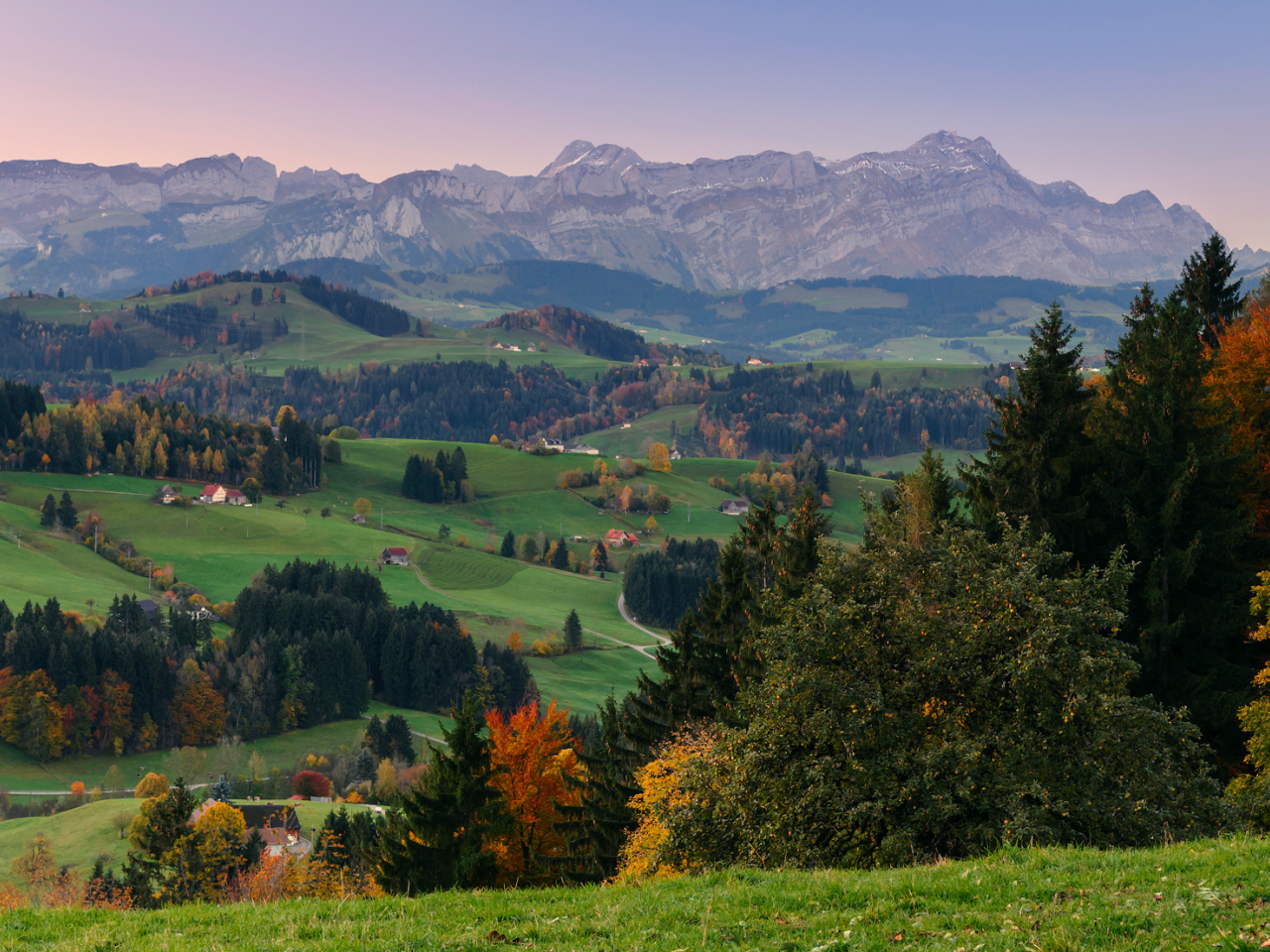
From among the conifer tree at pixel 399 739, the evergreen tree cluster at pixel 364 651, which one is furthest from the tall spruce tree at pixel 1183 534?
the evergreen tree cluster at pixel 364 651

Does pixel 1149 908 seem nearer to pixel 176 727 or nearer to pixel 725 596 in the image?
pixel 725 596

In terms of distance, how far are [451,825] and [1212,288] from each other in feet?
179

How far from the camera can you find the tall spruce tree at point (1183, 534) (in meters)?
42.0

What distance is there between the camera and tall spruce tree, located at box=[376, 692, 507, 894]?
46.7m

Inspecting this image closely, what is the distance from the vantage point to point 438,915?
61.0 feet

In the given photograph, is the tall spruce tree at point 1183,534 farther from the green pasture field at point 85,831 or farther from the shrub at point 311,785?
the shrub at point 311,785

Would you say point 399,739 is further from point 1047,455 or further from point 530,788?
point 1047,455

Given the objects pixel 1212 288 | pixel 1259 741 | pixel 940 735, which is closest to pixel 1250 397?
pixel 1212 288

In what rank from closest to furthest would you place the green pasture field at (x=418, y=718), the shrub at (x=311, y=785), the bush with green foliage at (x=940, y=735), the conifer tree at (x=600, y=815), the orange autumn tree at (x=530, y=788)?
1. the bush with green foliage at (x=940, y=735)
2. the conifer tree at (x=600, y=815)
3. the orange autumn tree at (x=530, y=788)
4. the shrub at (x=311, y=785)
5. the green pasture field at (x=418, y=718)

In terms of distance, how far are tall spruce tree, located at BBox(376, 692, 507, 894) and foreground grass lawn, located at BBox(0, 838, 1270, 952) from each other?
90.0 feet

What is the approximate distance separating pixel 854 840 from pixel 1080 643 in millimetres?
8769

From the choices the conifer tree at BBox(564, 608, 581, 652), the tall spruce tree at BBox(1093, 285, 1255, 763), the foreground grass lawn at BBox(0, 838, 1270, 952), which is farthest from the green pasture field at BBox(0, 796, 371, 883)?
the foreground grass lawn at BBox(0, 838, 1270, 952)

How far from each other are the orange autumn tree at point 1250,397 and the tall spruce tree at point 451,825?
37.7 metres

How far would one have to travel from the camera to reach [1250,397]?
48469 millimetres
